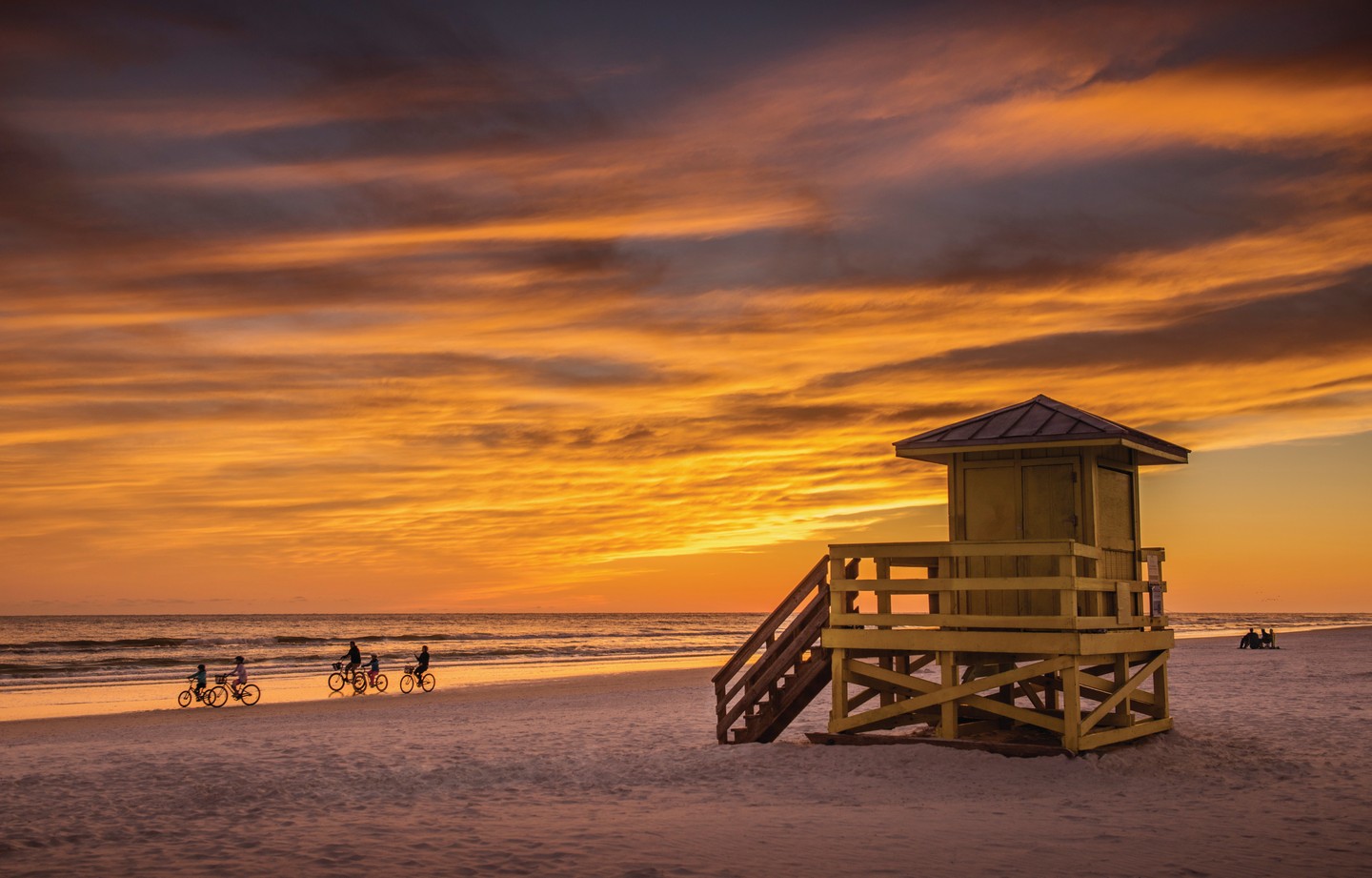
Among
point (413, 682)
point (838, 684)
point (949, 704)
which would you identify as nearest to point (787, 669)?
point (838, 684)

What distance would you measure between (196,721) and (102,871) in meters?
15.8

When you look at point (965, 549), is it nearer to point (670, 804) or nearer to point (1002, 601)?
point (1002, 601)

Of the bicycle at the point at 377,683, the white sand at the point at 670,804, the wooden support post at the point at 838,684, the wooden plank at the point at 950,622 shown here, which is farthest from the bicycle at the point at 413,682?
the wooden plank at the point at 950,622

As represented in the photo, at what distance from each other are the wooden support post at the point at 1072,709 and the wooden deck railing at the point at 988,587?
53cm

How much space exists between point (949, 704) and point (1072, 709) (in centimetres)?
146

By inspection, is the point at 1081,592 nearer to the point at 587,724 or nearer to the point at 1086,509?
the point at 1086,509

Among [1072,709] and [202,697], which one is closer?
[1072,709]

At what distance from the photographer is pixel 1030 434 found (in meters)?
14.5

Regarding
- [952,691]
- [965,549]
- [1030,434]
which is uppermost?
[1030,434]

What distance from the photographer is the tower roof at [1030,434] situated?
14289mm

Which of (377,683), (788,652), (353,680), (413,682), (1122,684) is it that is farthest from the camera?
(413,682)

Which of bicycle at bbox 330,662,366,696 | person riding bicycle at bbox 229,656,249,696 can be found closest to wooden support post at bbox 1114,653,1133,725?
person riding bicycle at bbox 229,656,249,696

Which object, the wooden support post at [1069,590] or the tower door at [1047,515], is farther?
the tower door at [1047,515]

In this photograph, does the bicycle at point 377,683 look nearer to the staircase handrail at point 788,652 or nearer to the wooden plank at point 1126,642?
the staircase handrail at point 788,652
